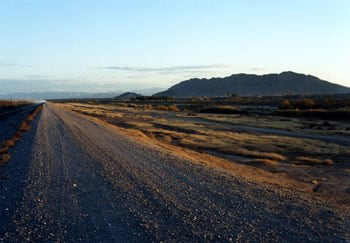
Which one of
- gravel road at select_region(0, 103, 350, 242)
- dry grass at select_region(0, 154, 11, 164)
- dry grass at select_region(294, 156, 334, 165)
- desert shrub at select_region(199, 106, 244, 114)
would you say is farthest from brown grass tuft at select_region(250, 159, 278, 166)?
desert shrub at select_region(199, 106, 244, 114)

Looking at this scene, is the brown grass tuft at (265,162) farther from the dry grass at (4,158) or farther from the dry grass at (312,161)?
the dry grass at (4,158)

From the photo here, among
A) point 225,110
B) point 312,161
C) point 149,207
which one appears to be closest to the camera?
point 149,207

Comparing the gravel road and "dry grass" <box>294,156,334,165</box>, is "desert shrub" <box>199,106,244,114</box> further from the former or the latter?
the gravel road

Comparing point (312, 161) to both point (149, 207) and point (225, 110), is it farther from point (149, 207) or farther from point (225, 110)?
point (225, 110)

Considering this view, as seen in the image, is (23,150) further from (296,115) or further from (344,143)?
(296,115)

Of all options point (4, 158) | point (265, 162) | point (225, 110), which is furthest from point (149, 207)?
point (225, 110)

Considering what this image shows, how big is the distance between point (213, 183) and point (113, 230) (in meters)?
5.67

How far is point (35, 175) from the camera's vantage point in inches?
600

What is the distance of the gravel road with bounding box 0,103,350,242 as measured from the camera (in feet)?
28.4

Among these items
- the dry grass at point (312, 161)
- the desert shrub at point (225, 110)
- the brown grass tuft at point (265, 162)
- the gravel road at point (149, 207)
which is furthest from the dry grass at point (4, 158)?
the desert shrub at point (225, 110)

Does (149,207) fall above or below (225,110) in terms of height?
above

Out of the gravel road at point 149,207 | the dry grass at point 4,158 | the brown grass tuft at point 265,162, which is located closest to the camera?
the gravel road at point 149,207

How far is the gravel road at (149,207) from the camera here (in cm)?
866

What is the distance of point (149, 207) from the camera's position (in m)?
10.5
